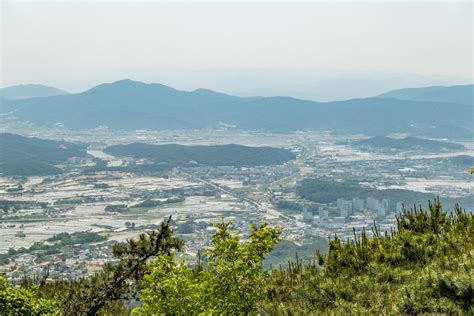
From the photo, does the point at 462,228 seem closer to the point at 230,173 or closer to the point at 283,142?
the point at 230,173

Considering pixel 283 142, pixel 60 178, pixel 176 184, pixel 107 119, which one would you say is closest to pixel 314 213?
pixel 176 184

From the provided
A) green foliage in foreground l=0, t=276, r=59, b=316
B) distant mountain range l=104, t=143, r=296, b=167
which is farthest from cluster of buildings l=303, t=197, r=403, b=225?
green foliage in foreground l=0, t=276, r=59, b=316

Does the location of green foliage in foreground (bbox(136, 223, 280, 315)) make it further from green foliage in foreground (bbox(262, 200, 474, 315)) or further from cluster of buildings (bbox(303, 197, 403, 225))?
cluster of buildings (bbox(303, 197, 403, 225))

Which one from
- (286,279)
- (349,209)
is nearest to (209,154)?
(349,209)

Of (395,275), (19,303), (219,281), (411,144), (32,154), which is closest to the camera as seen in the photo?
(19,303)

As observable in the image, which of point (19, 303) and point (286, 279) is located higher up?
point (19, 303)

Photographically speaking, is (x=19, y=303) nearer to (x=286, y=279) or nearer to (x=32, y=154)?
(x=286, y=279)
